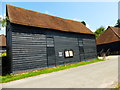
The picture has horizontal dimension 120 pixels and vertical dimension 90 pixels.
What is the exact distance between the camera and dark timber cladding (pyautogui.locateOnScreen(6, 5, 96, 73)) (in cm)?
1139

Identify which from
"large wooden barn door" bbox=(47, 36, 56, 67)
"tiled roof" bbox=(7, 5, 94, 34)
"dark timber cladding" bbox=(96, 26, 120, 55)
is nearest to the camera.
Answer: "tiled roof" bbox=(7, 5, 94, 34)

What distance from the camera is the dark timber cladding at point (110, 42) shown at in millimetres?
26812

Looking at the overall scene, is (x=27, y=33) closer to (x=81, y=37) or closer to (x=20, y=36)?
(x=20, y=36)

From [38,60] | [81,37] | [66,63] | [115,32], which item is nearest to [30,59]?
[38,60]

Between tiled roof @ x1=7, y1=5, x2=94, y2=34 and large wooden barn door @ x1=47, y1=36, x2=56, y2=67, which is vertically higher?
tiled roof @ x1=7, y1=5, x2=94, y2=34

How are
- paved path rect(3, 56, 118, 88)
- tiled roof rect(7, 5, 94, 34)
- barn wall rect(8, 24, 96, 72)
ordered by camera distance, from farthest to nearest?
tiled roof rect(7, 5, 94, 34) < barn wall rect(8, 24, 96, 72) < paved path rect(3, 56, 118, 88)

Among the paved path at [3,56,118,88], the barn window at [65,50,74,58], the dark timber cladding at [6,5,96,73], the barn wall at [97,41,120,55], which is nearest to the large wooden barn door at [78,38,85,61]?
the dark timber cladding at [6,5,96,73]

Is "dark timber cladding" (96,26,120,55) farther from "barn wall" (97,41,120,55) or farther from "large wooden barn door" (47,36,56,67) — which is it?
"large wooden barn door" (47,36,56,67)

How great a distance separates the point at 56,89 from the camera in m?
5.67

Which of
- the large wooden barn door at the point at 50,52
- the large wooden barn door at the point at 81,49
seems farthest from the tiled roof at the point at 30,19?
the large wooden barn door at the point at 81,49

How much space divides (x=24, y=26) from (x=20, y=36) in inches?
54.3

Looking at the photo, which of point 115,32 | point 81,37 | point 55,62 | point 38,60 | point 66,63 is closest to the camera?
point 38,60

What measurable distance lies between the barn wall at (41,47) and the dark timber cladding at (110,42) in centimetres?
1349

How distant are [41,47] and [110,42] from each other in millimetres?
21837
